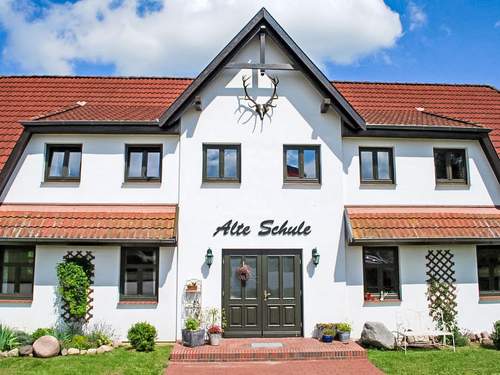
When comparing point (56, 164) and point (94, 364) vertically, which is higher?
point (56, 164)

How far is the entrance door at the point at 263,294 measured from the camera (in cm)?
1314

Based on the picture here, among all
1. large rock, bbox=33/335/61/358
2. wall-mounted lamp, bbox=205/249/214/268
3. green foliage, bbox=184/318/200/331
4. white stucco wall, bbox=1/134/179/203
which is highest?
white stucco wall, bbox=1/134/179/203

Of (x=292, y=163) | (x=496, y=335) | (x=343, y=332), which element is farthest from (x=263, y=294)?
(x=496, y=335)

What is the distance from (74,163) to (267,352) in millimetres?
8410

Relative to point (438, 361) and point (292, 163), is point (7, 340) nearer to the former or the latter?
point (292, 163)

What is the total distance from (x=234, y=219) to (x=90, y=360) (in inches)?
216

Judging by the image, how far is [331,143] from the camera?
14.1 meters

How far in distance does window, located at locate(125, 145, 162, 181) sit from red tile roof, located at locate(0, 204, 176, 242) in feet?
3.26

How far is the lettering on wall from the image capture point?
44.2ft

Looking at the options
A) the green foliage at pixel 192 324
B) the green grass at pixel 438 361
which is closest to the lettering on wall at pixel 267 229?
the green foliage at pixel 192 324

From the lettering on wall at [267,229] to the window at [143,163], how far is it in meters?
2.69

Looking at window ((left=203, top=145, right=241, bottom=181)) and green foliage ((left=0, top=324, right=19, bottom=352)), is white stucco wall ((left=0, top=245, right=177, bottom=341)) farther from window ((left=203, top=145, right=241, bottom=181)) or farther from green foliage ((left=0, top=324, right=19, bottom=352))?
window ((left=203, top=145, right=241, bottom=181))

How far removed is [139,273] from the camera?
13406 mm

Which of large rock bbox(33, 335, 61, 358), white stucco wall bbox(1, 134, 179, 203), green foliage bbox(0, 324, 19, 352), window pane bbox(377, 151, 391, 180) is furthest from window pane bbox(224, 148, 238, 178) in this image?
green foliage bbox(0, 324, 19, 352)
